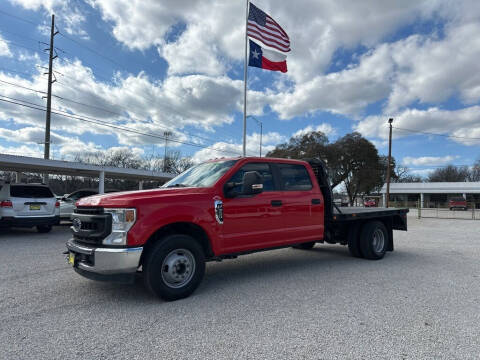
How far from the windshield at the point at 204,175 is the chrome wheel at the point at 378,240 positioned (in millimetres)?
3993

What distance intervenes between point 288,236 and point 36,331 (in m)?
3.78

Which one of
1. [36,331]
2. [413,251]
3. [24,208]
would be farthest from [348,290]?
[24,208]

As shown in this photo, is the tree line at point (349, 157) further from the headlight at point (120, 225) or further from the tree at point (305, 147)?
the headlight at point (120, 225)

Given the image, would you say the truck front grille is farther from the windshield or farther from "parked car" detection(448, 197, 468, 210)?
"parked car" detection(448, 197, 468, 210)

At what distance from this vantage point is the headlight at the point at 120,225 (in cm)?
409

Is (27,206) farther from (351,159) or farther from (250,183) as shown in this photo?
(351,159)

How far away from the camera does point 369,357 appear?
2.89 m

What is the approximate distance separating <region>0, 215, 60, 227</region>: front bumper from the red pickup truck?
7406 millimetres

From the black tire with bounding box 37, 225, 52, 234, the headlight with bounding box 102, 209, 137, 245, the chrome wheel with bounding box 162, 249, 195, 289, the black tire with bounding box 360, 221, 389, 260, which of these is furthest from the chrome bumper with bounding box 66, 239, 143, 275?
the black tire with bounding box 37, 225, 52, 234

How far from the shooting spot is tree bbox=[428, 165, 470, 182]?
288ft

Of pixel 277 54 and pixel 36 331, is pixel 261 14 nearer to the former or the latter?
pixel 277 54

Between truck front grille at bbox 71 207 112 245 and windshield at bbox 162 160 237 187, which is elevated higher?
windshield at bbox 162 160 237 187

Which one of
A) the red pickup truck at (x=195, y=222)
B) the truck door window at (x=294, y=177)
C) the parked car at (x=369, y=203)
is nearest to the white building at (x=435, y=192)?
the parked car at (x=369, y=203)

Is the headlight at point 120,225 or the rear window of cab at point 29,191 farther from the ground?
the rear window of cab at point 29,191
